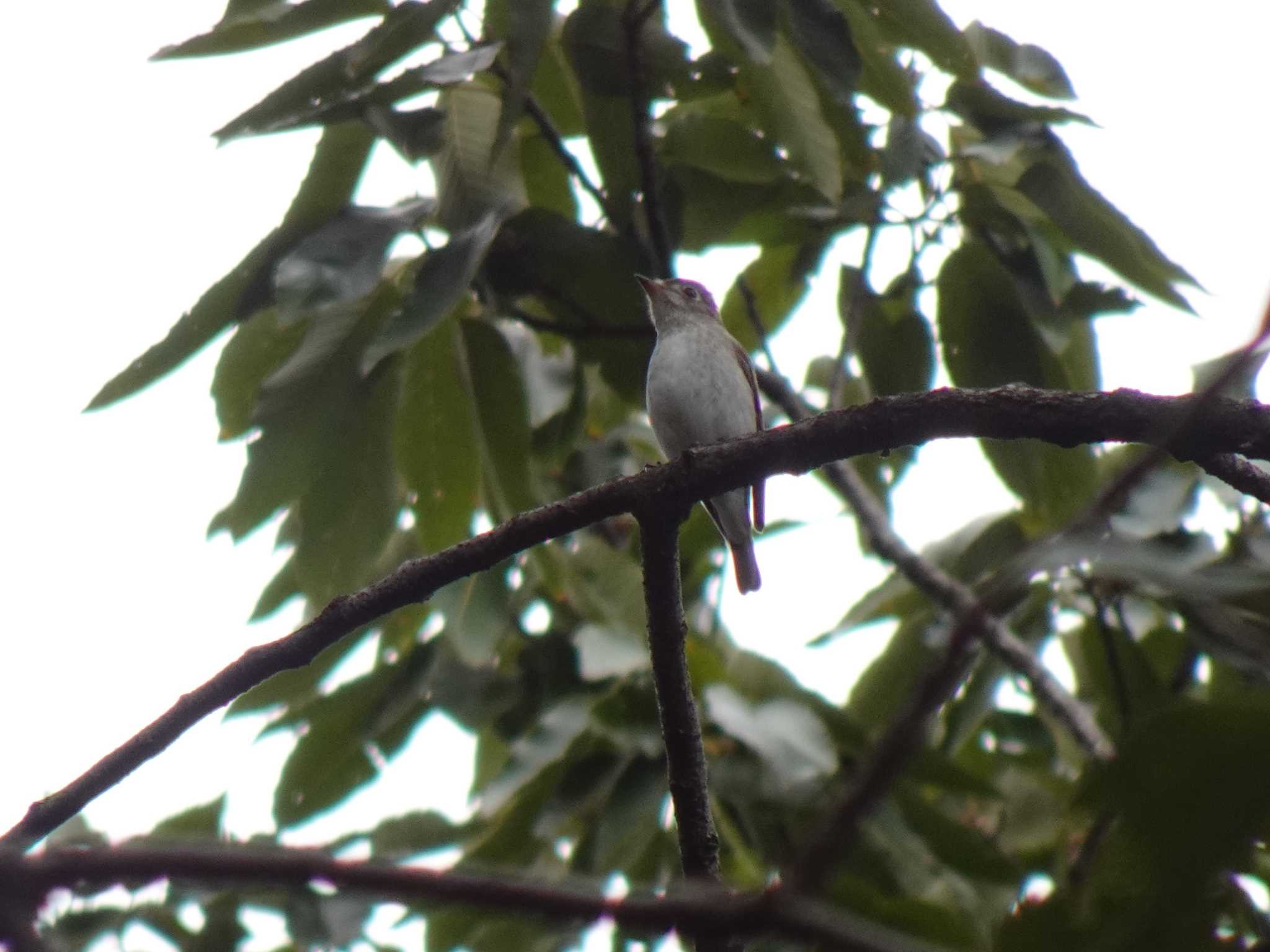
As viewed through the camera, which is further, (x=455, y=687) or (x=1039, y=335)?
(x=455, y=687)

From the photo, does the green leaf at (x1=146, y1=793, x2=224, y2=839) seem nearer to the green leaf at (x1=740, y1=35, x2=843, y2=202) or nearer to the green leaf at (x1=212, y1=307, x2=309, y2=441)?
the green leaf at (x1=212, y1=307, x2=309, y2=441)

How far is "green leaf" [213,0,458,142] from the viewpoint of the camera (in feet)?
9.91

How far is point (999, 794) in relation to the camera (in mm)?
3752

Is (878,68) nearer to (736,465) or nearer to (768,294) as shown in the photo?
(768,294)

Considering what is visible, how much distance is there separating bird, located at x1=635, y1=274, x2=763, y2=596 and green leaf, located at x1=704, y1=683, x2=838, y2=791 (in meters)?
1.22

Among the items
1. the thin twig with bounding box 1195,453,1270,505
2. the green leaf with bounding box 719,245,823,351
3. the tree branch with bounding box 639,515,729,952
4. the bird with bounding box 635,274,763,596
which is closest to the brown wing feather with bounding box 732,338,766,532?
the bird with bounding box 635,274,763,596

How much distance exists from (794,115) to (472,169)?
33.7 inches

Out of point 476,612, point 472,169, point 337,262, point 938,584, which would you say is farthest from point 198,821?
Result: point 938,584

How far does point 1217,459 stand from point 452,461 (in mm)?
2054

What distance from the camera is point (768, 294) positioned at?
4.93 metres

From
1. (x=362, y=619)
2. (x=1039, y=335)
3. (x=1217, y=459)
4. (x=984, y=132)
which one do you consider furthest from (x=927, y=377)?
(x=362, y=619)

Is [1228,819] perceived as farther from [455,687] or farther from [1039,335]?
[455,687]

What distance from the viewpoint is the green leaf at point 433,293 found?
2.87 metres

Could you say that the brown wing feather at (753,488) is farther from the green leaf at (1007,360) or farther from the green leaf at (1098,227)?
the green leaf at (1098,227)
